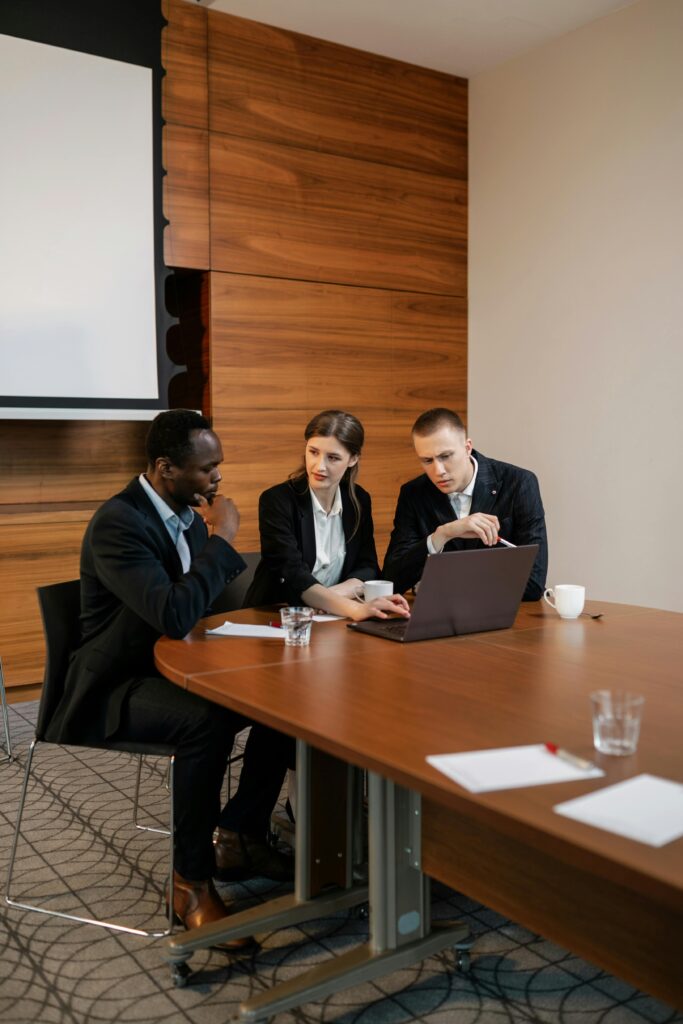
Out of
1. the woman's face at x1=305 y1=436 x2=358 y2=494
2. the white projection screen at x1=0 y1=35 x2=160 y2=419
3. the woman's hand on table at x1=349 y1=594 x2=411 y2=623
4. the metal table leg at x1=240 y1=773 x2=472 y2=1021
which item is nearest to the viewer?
the metal table leg at x1=240 y1=773 x2=472 y2=1021

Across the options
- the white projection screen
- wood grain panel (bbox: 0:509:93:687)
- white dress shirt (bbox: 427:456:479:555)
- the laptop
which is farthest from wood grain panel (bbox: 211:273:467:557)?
the laptop

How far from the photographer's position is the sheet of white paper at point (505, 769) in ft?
4.72

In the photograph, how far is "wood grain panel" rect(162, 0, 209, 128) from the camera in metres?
5.00

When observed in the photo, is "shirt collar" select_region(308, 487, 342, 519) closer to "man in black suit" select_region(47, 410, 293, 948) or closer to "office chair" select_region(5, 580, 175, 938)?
"man in black suit" select_region(47, 410, 293, 948)

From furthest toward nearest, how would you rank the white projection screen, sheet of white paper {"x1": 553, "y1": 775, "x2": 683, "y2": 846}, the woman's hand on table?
the white projection screen
the woman's hand on table
sheet of white paper {"x1": 553, "y1": 775, "x2": 683, "y2": 846}

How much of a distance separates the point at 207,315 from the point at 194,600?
307 cm

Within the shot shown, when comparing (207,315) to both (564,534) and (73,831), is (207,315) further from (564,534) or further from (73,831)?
(73,831)

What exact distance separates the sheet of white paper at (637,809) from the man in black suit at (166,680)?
120cm

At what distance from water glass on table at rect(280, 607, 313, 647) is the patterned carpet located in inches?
28.1

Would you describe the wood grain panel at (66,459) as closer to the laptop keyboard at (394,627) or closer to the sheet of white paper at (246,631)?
the sheet of white paper at (246,631)

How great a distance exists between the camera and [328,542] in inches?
131

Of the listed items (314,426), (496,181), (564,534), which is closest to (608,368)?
(564,534)

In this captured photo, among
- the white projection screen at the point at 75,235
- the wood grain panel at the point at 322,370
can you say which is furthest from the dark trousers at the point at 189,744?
the wood grain panel at the point at 322,370

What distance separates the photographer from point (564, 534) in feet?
18.2
